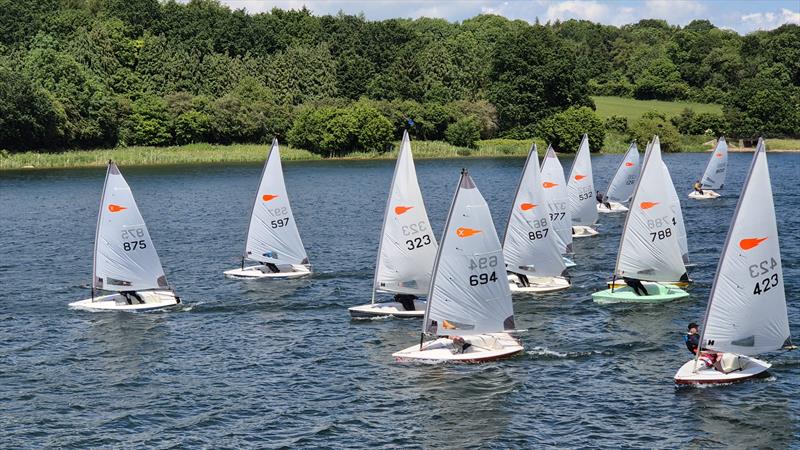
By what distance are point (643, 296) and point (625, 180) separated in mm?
45359

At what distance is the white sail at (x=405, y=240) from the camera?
55031mm

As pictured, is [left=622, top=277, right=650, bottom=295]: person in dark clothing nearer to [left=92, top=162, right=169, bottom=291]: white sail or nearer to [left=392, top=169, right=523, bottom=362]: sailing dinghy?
[left=392, top=169, right=523, bottom=362]: sailing dinghy

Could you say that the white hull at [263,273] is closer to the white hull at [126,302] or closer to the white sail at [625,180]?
the white hull at [126,302]

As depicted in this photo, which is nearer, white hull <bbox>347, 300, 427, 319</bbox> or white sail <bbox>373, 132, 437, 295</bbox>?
white sail <bbox>373, 132, 437, 295</bbox>

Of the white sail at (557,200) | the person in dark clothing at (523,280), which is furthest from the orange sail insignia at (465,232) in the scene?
the white sail at (557,200)

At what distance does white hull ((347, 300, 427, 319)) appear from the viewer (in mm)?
55625

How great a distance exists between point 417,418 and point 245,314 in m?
20.8

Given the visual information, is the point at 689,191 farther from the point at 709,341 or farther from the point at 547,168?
the point at 709,341

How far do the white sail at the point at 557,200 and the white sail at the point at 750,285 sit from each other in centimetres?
2687

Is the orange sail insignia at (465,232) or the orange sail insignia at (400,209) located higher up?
the orange sail insignia at (400,209)

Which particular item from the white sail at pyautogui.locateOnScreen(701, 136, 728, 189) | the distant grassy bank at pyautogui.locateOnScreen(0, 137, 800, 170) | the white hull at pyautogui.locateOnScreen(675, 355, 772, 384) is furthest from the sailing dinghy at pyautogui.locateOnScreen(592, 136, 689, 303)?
the distant grassy bank at pyautogui.locateOnScreen(0, 137, 800, 170)

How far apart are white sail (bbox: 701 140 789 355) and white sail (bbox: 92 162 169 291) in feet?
107

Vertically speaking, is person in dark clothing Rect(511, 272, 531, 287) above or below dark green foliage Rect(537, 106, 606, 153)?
below

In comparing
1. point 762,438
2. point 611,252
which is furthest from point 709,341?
point 611,252
